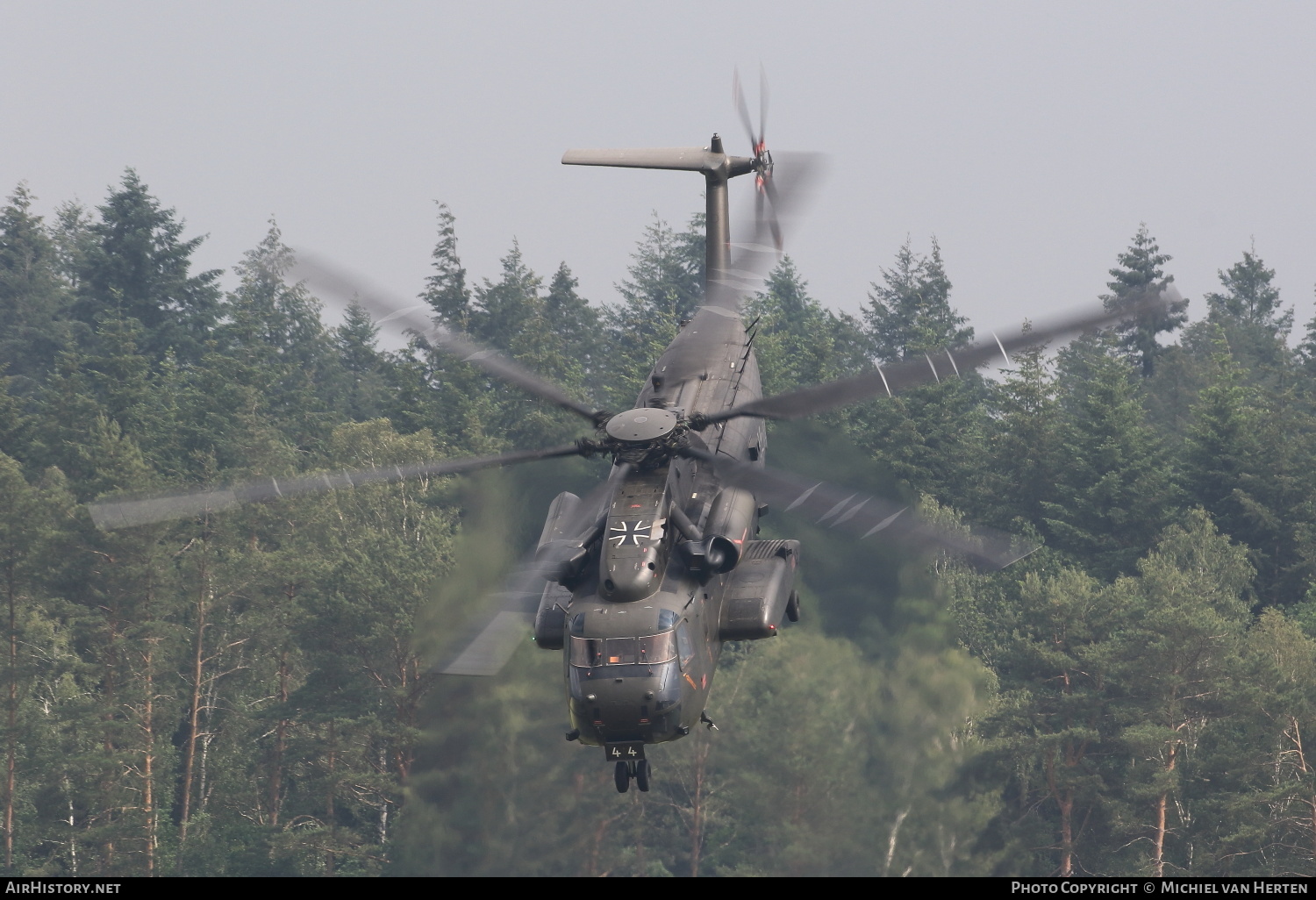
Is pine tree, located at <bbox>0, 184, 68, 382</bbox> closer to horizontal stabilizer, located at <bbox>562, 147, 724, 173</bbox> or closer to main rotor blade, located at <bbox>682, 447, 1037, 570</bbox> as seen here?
horizontal stabilizer, located at <bbox>562, 147, 724, 173</bbox>

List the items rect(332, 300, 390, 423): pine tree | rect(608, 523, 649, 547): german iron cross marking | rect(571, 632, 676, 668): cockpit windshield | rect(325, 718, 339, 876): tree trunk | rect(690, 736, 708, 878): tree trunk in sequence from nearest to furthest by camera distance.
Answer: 1. rect(571, 632, 676, 668): cockpit windshield
2. rect(608, 523, 649, 547): german iron cross marking
3. rect(690, 736, 708, 878): tree trunk
4. rect(325, 718, 339, 876): tree trunk
5. rect(332, 300, 390, 423): pine tree

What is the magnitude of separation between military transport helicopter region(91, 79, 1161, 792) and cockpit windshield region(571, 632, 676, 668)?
2cm

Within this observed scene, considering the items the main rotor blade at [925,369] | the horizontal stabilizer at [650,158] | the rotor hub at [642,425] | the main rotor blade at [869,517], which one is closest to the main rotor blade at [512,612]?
the rotor hub at [642,425]

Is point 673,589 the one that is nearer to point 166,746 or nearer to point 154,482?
point 166,746

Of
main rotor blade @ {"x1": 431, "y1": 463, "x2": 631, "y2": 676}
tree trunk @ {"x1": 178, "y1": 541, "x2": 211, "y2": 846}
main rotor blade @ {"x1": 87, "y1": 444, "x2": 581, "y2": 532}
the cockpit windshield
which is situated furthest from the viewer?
tree trunk @ {"x1": 178, "y1": 541, "x2": 211, "y2": 846}

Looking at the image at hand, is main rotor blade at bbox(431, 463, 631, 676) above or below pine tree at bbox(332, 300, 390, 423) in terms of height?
below

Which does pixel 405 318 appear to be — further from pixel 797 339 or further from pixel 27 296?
pixel 27 296

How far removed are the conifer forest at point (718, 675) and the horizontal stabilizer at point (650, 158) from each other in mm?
4320

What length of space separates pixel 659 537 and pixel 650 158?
1282 cm

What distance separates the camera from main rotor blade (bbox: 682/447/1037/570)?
2581 cm

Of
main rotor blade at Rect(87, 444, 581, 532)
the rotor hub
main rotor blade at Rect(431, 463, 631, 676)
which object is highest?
the rotor hub

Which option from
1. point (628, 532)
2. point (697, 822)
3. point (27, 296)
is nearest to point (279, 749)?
point (697, 822)

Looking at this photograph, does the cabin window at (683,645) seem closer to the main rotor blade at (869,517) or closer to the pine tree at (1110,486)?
the main rotor blade at (869,517)

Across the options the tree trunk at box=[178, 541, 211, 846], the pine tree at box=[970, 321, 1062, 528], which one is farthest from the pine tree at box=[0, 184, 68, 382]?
the pine tree at box=[970, 321, 1062, 528]
